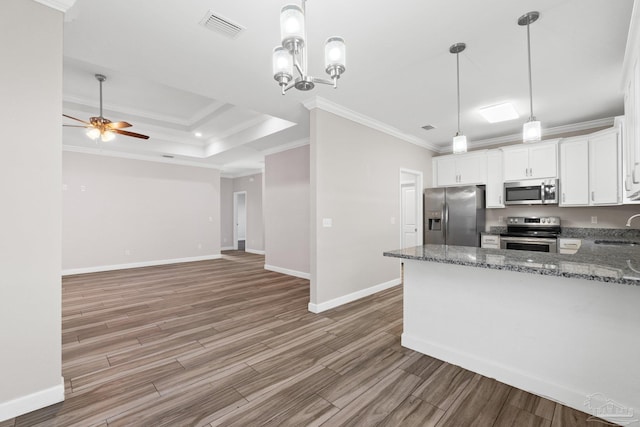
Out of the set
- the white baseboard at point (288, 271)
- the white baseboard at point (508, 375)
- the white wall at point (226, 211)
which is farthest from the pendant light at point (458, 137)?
the white wall at point (226, 211)

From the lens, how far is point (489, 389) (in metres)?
2.02

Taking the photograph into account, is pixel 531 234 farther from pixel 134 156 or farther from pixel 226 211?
pixel 226 211

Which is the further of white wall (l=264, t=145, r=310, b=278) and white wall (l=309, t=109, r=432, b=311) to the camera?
white wall (l=264, t=145, r=310, b=278)

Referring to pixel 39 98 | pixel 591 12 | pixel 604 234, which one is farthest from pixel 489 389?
pixel 604 234

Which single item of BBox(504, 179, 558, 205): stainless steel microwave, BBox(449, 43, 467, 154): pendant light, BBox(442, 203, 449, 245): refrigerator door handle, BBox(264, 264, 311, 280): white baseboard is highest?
BBox(449, 43, 467, 154): pendant light

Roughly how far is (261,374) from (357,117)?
A: 349cm

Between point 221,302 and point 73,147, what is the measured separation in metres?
5.15

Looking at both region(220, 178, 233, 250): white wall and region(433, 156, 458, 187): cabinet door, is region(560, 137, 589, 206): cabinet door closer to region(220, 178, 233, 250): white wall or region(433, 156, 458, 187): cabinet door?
region(433, 156, 458, 187): cabinet door

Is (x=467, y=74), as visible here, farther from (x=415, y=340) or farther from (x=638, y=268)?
(x=415, y=340)

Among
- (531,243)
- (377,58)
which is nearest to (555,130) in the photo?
(531,243)

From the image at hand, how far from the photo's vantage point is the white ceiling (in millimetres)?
2074

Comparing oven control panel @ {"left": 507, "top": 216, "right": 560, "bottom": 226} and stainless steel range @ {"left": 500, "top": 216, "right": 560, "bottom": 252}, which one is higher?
oven control panel @ {"left": 507, "top": 216, "right": 560, "bottom": 226}

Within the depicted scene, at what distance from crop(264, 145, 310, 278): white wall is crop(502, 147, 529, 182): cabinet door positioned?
3.68 m

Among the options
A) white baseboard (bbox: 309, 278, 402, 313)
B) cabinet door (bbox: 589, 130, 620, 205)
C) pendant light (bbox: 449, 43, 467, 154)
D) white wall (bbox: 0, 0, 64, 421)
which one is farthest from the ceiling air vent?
cabinet door (bbox: 589, 130, 620, 205)
